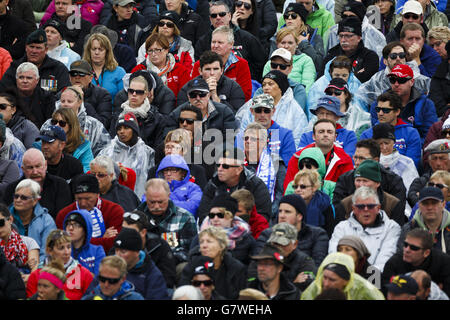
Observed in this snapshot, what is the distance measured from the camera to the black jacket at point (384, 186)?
41.4 ft

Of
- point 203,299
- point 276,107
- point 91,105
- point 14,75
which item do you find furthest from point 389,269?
point 14,75

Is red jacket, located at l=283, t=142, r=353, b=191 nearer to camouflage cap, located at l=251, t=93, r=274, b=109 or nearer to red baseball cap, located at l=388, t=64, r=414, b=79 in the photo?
camouflage cap, located at l=251, t=93, r=274, b=109

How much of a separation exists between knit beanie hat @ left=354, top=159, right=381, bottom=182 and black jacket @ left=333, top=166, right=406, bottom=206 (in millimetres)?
294

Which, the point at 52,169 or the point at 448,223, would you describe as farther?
the point at 52,169

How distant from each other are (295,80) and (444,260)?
5.68 m

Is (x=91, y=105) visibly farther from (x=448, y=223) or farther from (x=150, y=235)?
(x=448, y=223)

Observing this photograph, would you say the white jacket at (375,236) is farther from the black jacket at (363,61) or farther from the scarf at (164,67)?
the scarf at (164,67)

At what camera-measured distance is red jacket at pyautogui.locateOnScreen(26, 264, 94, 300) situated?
10.7 metres

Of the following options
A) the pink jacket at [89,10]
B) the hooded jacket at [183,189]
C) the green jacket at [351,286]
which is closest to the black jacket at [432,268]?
the green jacket at [351,286]

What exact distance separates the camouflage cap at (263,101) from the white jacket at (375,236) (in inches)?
108

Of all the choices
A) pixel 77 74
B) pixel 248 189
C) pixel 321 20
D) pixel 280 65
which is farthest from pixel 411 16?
pixel 248 189

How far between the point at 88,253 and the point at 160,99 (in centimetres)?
406

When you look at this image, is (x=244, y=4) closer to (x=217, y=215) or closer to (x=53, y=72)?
(x=53, y=72)

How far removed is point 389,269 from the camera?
36.0ft
